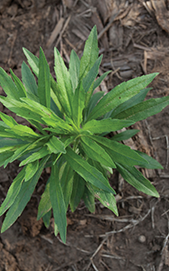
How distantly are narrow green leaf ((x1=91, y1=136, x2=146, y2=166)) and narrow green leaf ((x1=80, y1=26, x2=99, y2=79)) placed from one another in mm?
646

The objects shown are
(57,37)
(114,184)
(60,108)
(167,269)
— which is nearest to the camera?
(60,108)

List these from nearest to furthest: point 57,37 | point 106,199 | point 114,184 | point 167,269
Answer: point 106,199, point 167,269, point 114,184, point 57,37

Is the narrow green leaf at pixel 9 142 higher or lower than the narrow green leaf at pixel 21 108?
lower

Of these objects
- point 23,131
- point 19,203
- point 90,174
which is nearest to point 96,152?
point 90,174

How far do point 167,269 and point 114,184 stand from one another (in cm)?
105

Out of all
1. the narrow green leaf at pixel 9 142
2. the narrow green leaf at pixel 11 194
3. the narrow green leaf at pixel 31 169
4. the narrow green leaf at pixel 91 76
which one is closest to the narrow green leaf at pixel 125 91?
the narrow green leaf at pixel 91 76

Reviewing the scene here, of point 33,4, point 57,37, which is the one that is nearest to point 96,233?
point 57,37

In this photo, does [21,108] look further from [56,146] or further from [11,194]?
[11,194]

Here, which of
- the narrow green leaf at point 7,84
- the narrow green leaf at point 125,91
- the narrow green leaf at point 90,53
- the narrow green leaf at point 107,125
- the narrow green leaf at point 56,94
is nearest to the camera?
the narrow green leaf at point 107,125

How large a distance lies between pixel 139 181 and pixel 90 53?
122 cm

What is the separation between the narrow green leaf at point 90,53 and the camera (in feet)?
6.25

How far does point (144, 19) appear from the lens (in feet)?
9.07

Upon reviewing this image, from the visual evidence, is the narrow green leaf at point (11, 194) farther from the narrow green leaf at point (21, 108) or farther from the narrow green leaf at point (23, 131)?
the narrow green leaf at point (21, 108)

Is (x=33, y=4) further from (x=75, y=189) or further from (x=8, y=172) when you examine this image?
(x=75, y=189)
